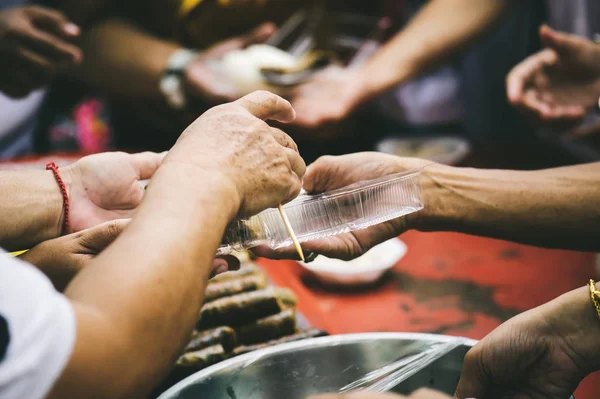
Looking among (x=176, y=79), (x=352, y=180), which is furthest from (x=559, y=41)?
(x=176, y=79)

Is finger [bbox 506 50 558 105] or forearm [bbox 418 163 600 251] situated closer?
forearm [bbox 418 163 600 251]

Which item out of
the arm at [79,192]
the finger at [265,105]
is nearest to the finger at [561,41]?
the finger at [265,105]

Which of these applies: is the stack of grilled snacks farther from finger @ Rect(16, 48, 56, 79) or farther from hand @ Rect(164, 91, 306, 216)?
finger @ Rect(16, 48, 56, 79)

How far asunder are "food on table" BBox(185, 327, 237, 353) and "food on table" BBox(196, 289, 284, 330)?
6 centimetres

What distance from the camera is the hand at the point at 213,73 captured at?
291 cm

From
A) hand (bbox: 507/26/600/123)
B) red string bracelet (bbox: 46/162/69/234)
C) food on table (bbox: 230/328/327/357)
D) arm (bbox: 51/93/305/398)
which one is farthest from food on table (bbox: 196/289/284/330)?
hand (bbox: 507/26/600/123)

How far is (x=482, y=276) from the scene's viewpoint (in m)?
2.12

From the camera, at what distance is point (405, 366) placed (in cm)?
135

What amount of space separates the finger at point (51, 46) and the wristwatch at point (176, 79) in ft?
2.01

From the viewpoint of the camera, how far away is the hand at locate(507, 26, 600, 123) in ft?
8.13

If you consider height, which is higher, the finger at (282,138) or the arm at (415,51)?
the arm at (415,51)

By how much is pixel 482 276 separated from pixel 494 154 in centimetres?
130

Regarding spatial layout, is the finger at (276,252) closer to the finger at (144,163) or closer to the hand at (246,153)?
the hand at (246,153)

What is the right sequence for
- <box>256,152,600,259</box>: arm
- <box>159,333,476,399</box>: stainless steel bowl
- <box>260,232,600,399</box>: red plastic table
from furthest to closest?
<box>260,232,600,399</box>: red plastic table → <box>256,152,600,259</box>: arm → <box>159,333,476,399</box>: stainless steel bowl
